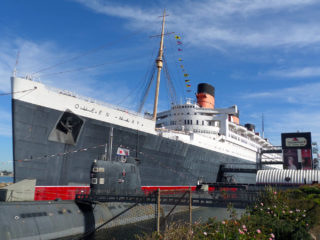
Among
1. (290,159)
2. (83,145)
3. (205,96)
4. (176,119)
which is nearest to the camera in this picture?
(83,145)

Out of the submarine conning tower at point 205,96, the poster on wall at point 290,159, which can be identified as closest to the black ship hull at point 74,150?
the submarine conning tower at point 205,96

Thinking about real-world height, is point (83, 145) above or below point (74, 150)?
above

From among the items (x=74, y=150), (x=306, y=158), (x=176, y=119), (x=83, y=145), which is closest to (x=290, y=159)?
(x=306, y=158)

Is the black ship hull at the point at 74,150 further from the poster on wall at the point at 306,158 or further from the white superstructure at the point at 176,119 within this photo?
the poster on wall at the point at 306,158

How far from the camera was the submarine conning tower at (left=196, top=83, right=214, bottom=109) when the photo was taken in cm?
4142

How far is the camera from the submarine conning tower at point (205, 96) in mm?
41422

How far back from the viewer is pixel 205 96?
136 ft

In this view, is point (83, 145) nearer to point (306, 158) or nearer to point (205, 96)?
point (205, 96)

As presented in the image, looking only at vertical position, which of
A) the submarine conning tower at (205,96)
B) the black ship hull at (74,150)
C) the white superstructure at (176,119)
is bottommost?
the black ship hull at (74,150)

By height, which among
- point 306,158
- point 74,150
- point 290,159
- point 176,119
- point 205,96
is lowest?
point 74,150

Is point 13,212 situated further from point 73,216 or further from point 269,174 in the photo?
point 269,174

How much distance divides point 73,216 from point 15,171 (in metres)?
4.77

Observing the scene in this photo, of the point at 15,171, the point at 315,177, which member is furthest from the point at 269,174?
the point at 15,171

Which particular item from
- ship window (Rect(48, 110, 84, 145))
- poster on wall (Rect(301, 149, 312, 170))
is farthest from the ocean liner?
poster on wall (Rect(301, 149, 312, 170))
